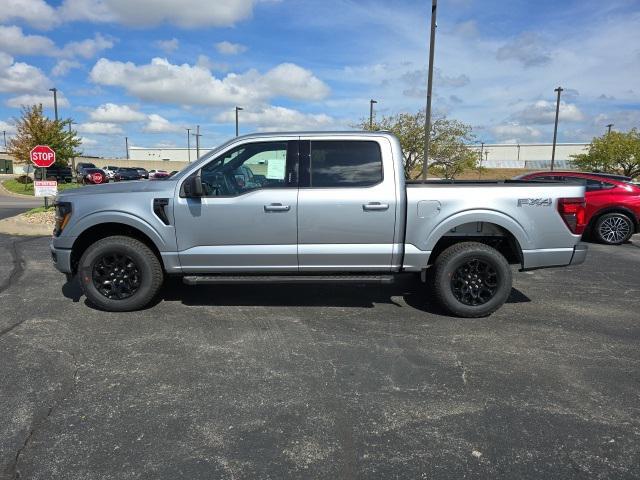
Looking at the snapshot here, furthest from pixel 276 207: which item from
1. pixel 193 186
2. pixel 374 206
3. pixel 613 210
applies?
pixel 613 210

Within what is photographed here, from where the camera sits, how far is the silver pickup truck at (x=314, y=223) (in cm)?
500

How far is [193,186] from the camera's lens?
4887 millimetres

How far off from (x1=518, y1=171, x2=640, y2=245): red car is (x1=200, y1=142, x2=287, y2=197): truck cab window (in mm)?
7477

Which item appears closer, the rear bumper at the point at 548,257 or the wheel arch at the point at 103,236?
the rear bumper at the point at 548,257

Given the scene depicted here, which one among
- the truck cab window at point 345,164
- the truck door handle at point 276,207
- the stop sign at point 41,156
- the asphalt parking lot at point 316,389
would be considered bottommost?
the asphalt parking lot at point 316,389

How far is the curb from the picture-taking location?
1121 centimetres

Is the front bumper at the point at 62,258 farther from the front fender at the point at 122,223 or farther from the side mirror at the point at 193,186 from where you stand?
the side mirror at the point at 193,186

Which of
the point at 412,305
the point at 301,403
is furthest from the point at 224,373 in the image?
the point at 412,305

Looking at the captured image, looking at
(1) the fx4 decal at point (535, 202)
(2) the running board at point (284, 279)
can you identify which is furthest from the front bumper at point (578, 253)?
(2) the running board at point (284, 279)

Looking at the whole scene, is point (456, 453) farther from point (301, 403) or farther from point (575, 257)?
point (575, 257)

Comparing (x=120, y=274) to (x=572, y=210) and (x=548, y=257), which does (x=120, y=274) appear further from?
(x=572, y=210)

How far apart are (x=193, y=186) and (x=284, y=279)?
4.43ft

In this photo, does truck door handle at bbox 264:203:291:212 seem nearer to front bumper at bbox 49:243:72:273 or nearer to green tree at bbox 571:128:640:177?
front bumper at bbox 49:243:72:273

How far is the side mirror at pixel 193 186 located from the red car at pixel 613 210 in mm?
8233
